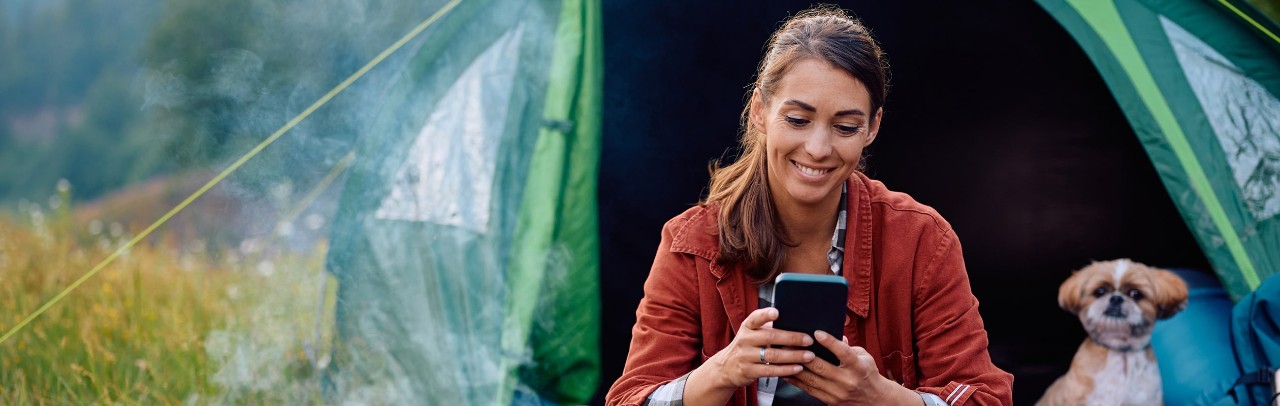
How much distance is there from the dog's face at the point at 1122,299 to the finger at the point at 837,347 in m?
1.35

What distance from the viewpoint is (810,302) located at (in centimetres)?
136

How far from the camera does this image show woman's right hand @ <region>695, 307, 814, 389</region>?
1377 mm

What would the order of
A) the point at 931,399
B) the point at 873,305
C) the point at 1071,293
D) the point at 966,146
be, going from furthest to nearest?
the point at 966,146
the point at 1071,293
the point at 873,305
the point at 931,399

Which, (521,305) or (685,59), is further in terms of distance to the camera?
(685,59)

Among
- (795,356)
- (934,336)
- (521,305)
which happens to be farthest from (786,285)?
(521,305)

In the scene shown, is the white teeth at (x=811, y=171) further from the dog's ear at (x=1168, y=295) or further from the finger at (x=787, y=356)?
the dog's ear at (x=1168, y=295)

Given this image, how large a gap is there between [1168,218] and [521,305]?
5.08 feet

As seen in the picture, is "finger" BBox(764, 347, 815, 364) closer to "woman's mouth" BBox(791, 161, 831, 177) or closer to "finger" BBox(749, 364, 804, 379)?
"finger" BBox(749, 364, 804, 379)

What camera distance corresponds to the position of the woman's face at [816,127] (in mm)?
1529

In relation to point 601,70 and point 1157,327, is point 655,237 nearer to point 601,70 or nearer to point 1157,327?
point 601,70

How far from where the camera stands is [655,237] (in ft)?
9.01

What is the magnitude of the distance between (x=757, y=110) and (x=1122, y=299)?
130cm

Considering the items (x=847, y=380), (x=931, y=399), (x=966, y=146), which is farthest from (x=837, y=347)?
(x=966, y=146)

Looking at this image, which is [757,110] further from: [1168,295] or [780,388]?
[1168,295]
